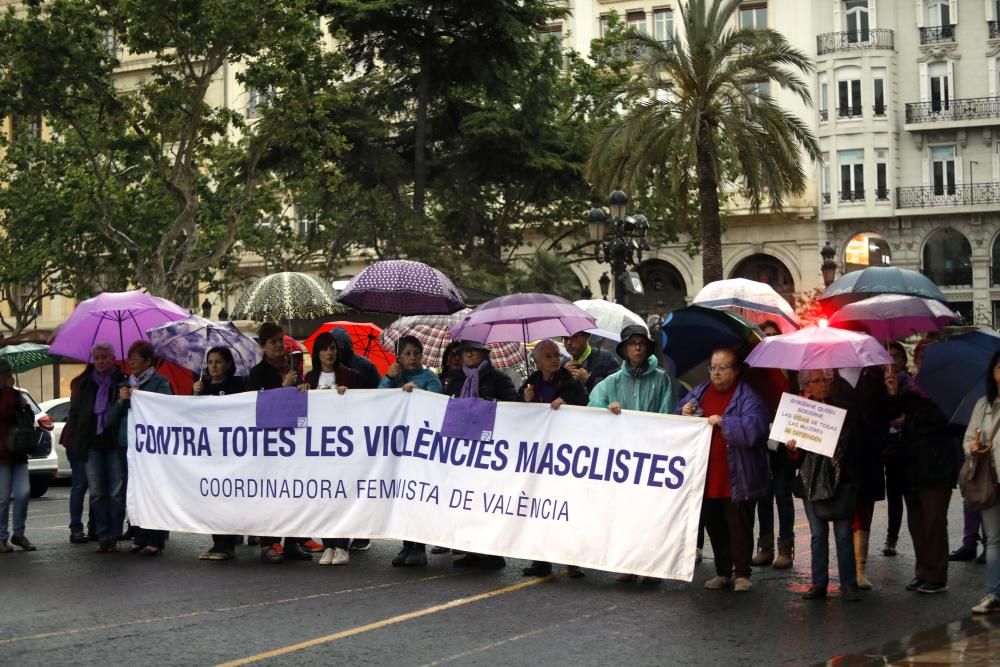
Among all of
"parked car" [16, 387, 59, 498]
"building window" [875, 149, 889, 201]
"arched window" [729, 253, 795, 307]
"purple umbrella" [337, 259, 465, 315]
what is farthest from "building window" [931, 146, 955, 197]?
"purple umbrella" [337, 259, 465, 315]

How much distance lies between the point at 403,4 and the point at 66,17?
7.46 m

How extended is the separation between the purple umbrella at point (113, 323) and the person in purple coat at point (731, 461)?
5892 mm

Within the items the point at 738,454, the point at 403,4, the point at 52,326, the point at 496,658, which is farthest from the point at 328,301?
the point at 52,326

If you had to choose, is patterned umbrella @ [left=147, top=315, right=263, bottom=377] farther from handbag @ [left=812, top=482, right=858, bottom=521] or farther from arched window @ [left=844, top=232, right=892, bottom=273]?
arched window @ [left=844, top=232, right=892, bottom=273]

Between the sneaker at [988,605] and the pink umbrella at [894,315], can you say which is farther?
the pink umbrella at [894,315]

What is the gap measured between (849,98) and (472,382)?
44.7m

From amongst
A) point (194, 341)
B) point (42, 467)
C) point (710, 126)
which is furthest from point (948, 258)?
point (194, 341)

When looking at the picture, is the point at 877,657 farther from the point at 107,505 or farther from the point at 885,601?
the point at 107,505

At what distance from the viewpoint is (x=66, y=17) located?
2717 cm

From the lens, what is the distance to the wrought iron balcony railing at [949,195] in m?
52.3

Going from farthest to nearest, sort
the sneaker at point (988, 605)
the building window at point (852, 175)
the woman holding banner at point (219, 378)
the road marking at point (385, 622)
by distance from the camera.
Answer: the building window at point (852, 175), the woman holding banner at point (219, 378), the sneaker at point (988, 605), the road marking at point (385, 622)

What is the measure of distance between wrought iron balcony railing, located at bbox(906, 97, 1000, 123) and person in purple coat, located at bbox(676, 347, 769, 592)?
45.5 m

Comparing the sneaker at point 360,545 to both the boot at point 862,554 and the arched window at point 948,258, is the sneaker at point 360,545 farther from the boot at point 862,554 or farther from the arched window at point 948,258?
the arched window at point 948,258

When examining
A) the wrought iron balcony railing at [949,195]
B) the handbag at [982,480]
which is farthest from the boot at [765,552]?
the wrought iron balcony railing at [949,195]
